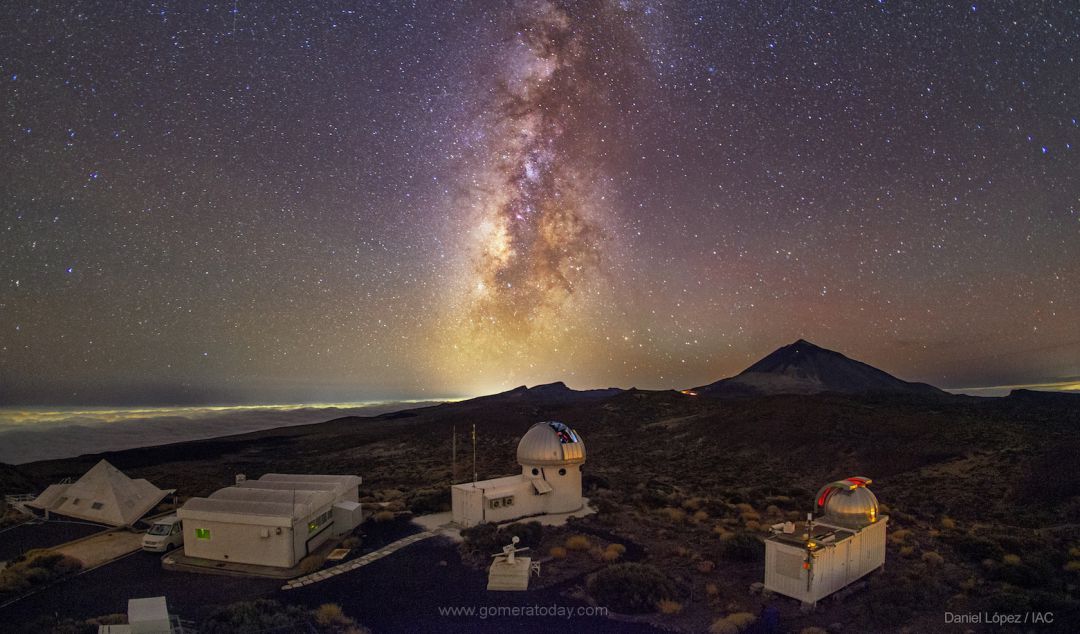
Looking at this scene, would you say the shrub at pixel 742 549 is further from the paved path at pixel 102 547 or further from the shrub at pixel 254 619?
the paved path at pixel 102 547

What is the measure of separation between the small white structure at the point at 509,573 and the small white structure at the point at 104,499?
51.4 ft

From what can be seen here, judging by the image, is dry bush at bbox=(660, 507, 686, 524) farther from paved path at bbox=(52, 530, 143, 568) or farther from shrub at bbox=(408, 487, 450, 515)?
paved path at bbox=(52, 530, 143, 568)

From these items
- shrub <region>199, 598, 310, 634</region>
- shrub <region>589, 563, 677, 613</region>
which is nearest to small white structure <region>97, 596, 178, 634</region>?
shrub <region>199, 598, 310, 634</region>

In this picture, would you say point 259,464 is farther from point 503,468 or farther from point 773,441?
point 773,441

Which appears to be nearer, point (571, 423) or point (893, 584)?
point (893, 584)

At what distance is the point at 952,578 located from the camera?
49.5 feet

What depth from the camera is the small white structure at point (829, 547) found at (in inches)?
519

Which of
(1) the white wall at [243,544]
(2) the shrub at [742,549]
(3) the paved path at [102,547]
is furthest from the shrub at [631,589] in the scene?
(3) the paved path at [102,547]

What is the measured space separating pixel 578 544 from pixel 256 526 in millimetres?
9405

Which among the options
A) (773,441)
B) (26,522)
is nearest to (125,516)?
(26,522)

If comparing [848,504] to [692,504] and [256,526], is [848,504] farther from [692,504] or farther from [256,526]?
[256,526]

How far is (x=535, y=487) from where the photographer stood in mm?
22188

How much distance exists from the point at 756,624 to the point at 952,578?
6528 mm

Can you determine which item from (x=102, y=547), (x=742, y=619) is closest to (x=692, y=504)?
(x=742, y=619)
